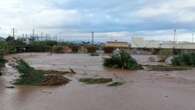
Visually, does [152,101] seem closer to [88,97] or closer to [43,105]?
[88,97]

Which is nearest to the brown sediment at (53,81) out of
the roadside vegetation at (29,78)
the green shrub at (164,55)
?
the roadside vegetation at (29,78)

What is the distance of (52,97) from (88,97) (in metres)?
1.35

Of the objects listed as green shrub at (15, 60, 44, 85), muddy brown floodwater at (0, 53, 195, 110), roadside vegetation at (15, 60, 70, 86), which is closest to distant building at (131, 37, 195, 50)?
roadside vegetation at (15, 60, 70, 86)

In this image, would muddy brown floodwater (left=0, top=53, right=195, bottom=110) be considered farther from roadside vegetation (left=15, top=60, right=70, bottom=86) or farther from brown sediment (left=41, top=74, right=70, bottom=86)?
roadside vegetation (left=15, top=60, right=70, bottom=86)

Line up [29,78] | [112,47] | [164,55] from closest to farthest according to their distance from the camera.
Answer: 1. [29,78]
2. [164,55]
3. [112,47]

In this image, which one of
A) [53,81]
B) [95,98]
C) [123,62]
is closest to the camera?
[95,98]

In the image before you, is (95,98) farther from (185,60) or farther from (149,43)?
(149,43)

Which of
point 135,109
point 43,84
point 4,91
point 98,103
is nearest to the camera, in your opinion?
point 135,109

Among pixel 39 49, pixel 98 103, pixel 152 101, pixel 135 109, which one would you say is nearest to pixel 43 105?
pixel 98 103

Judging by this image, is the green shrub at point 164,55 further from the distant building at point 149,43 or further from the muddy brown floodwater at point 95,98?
the muddy brown floodwater at point 95,98

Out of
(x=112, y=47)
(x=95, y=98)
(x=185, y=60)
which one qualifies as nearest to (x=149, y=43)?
(x=112, y=47)

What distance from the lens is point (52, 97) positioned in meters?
15.9

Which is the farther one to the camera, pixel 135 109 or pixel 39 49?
pixel 39 49

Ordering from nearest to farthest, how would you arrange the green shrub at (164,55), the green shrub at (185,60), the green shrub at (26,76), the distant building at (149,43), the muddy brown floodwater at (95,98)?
the muddy brown floodwater at (95,98)
the green shrub at (26,76)
the green shrub at (185,60)
the green shrub at (164,55)
the distant building at (149,43)
